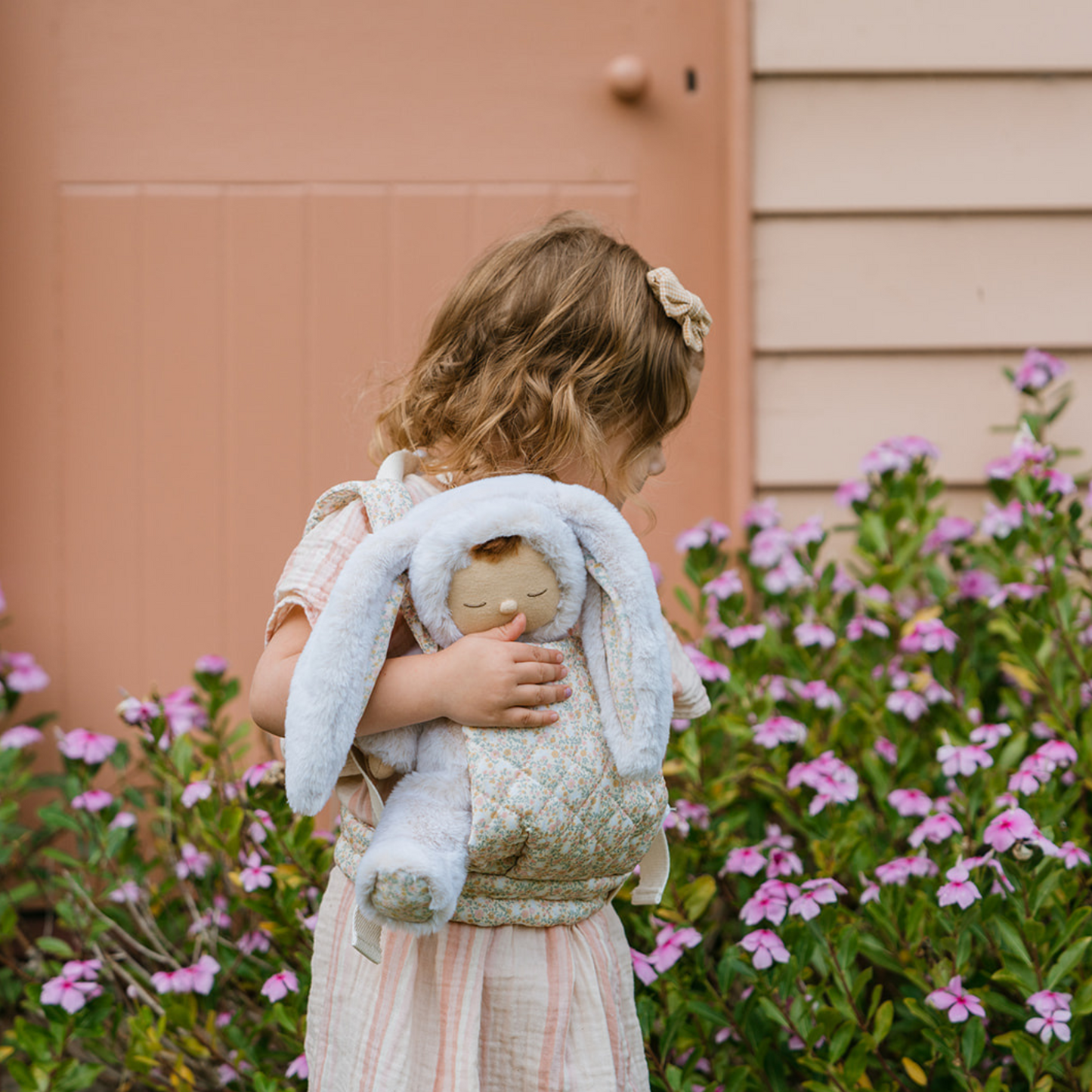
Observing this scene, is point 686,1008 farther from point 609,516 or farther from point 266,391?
point 266,391

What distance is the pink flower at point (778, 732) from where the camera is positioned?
1.88m

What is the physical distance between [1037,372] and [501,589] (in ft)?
5.67

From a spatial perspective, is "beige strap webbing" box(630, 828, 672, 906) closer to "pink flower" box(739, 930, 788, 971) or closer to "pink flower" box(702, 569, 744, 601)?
"pink flower" box(739, 930, 788, 971)

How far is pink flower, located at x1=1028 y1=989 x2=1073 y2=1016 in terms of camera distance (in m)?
1.44

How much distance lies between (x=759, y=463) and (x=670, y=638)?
1141 millimetres

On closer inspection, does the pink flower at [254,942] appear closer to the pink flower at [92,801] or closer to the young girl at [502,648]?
the pink flower at [92,801]

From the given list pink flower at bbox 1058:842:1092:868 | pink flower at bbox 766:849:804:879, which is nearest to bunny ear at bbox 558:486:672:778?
pink flower at bbox 766:849:804:879

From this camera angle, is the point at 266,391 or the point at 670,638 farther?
the point at 266,391

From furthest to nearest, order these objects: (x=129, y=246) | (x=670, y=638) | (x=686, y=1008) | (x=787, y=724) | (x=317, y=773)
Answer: (x=129, y=246), (x=787, y=724), (x=686, y=1008), (x=670, y=638), (x=317, y=773)

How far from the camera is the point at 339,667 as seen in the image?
100cm

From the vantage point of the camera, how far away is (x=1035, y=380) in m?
2.33

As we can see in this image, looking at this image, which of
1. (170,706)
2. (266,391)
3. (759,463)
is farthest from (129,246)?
(759,463)

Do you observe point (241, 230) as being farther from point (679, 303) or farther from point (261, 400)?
point (679, 303)

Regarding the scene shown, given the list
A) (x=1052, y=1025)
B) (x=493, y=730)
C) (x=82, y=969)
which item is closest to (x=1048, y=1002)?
(x=1052, y=1025)
